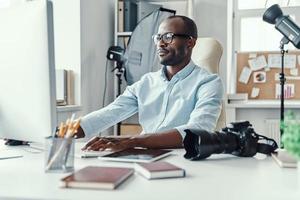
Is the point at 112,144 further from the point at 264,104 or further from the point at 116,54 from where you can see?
the point at 264,104

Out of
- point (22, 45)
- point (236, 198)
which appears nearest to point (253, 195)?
point (236, 198)

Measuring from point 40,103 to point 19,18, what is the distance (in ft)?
0.85

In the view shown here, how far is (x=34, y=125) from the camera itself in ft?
3.80

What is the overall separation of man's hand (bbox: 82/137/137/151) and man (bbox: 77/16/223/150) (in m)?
0.26

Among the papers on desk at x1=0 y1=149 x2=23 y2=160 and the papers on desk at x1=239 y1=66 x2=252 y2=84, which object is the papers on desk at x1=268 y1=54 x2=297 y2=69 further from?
the papers on desk at x1=0 y1=149 x2=23 y2=160

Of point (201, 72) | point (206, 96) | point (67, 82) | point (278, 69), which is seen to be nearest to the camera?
point (206, 96)

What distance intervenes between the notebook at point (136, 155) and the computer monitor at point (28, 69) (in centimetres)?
20

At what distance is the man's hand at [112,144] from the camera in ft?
4.21

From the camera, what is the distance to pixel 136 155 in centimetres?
113

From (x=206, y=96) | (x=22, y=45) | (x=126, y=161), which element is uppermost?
(x=22, y=45)

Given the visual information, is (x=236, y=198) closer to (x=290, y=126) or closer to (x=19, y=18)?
(x=290, y=126)

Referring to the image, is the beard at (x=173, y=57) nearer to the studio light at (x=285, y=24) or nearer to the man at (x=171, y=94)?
the man at (x=171, y=94)

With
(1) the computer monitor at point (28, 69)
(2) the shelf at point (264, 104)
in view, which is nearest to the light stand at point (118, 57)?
(2) the shelf at point (264, 104)

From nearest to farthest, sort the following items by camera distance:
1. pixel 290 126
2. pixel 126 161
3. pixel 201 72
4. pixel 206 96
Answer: pixel 290 126 → pixel 126 161 → pixel 206 96 → pixel 201 72
